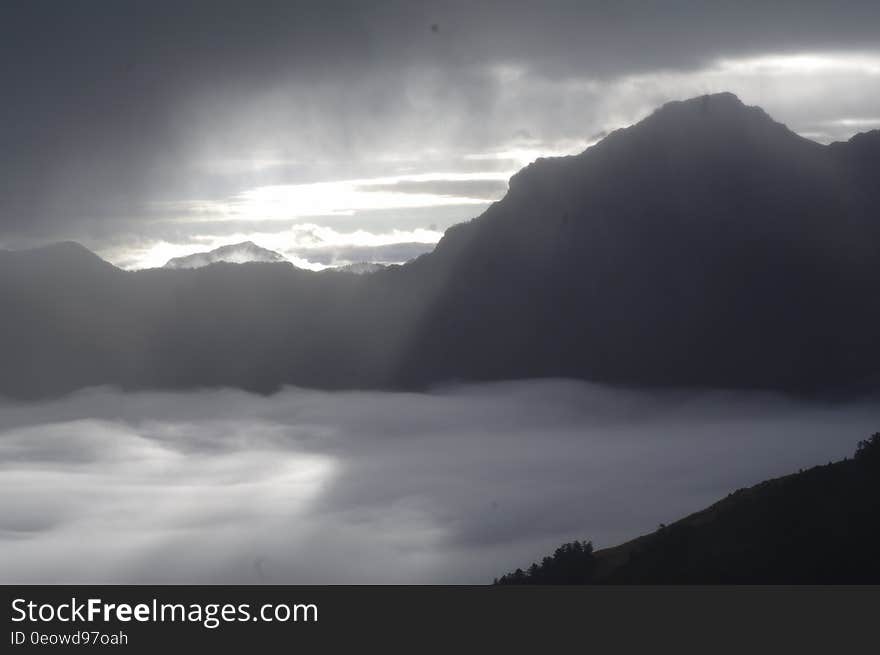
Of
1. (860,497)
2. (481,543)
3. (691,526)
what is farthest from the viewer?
(481,543)

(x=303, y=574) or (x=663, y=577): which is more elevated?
(x=303, y=574)

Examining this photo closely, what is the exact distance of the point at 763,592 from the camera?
1513 inches

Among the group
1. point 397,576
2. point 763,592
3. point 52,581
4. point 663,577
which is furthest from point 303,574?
point 763,592

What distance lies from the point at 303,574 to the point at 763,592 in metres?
123

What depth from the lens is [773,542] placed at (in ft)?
164

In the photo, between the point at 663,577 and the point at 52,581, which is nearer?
the point at 663,577

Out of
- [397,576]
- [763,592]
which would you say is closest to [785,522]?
[763,592]

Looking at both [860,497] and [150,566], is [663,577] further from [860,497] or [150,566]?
[150,566]

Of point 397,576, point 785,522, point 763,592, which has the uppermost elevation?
point 397,576

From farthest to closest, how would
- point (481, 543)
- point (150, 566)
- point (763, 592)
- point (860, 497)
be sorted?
1. point (481, 543)
2. point (150, 566)
3. point (860, 497)
4. point (763, 592)

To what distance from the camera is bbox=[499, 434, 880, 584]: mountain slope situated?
46.8 m

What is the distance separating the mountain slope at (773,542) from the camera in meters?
46.8

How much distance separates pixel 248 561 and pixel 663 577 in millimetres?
129733

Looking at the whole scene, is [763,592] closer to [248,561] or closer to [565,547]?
[565,547]
